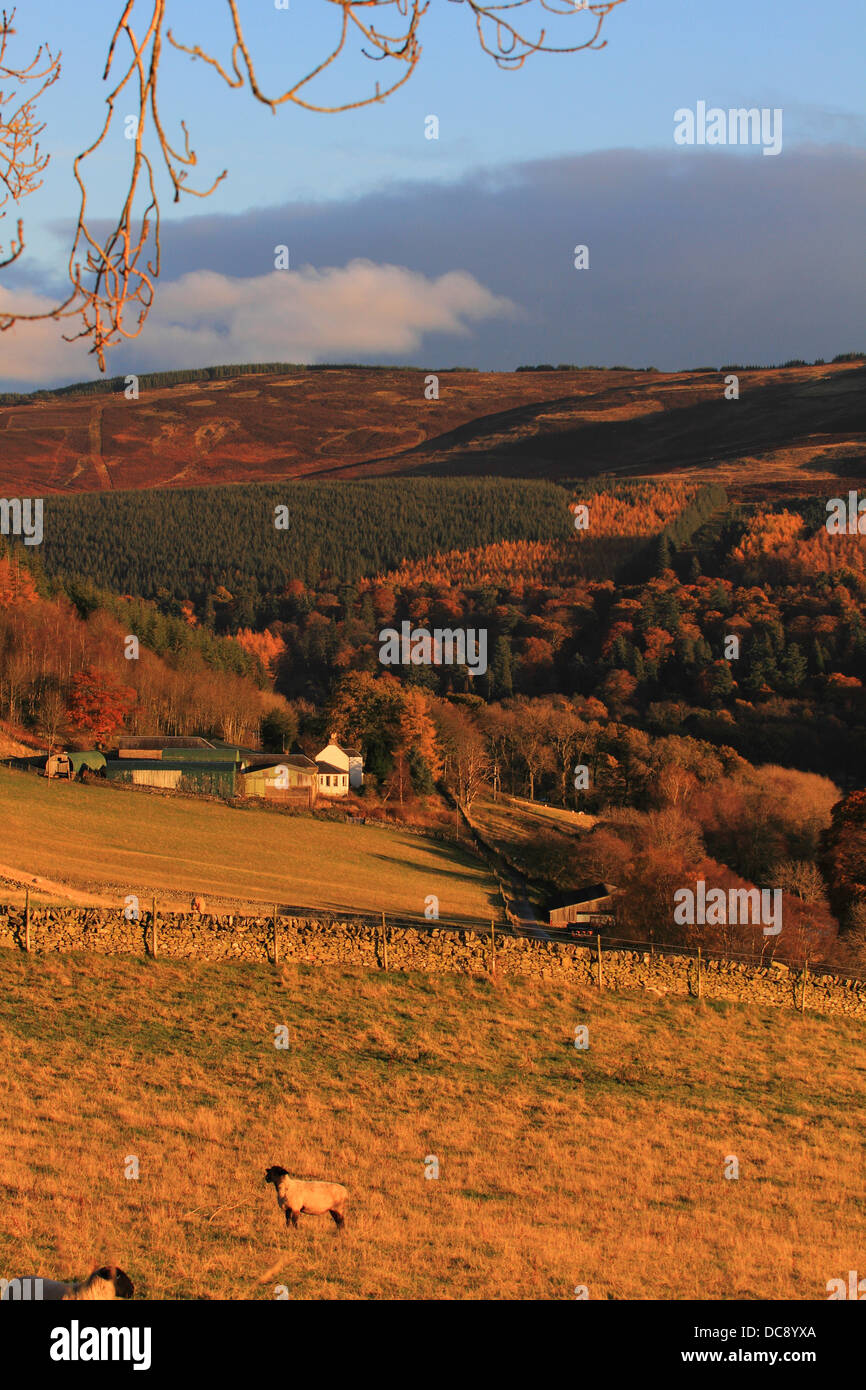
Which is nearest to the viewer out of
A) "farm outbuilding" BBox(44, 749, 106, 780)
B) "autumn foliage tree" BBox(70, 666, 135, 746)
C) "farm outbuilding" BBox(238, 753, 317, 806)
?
"farm outbuilding" BBox(44, 749, 106, 780)

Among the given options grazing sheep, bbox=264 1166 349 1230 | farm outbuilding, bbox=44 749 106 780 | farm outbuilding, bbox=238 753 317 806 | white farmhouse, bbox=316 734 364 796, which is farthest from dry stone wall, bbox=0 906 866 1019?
white farmhouse, bbox=316 734 364 796

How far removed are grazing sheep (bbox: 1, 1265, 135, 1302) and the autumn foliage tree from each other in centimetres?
7554

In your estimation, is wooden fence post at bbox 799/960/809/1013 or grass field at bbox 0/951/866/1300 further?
wooden fence post at bbox 799/960/809/1013

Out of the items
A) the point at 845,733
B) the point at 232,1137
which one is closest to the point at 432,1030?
the point at 232,1137

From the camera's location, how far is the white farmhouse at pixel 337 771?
79812mm

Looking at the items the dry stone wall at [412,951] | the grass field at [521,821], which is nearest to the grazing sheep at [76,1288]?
the dry stone wall at [412,951]

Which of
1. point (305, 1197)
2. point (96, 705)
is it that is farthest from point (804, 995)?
point (96, 705)

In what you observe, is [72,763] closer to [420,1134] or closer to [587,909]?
[587,909]

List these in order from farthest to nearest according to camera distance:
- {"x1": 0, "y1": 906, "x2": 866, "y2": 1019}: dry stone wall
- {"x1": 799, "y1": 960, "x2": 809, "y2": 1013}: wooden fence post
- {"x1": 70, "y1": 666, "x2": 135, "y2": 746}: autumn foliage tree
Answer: {"x1": 70, "y1": 666, "x2": 135, "y2": 746}: autumn foliage tree
{"x1": 799, "y1": 960, "x2": 809, "y2": 1013}: wooden fence post
{"x1": 0, "y1": 906, "x2": 866, "y2": 1019}: dry stone wall

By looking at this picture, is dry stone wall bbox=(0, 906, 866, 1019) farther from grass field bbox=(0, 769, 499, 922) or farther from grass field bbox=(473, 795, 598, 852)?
grass field bbox=(473, 795, 598, 852)

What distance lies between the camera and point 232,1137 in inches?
651

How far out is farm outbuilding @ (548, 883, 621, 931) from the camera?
4938 centimetres
